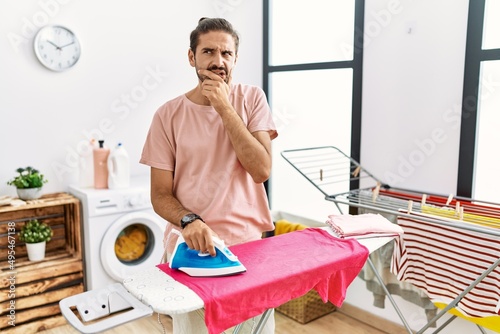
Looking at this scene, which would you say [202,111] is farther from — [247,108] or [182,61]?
[182,61]

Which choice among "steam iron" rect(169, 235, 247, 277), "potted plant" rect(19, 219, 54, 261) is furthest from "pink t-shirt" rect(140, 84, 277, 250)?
"potted plant" rect(19, 219, 54, 261)

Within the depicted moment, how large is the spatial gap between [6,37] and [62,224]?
120 cm

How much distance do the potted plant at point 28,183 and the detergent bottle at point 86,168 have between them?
0.86 feet

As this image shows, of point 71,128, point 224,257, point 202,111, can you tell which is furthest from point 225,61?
point 71,128

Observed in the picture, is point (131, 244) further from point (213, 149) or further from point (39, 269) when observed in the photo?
point (213, 149)

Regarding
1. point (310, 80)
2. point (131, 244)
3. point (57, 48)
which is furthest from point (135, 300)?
point (310, 80)

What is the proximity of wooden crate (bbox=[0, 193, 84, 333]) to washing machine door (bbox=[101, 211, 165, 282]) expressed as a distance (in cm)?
18

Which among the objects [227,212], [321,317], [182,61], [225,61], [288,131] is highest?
[182,61]

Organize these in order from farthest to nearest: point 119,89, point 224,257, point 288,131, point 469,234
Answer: point 288,131 < point 119,89 < point 469,234 < point 224,257

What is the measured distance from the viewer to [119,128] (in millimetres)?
3279

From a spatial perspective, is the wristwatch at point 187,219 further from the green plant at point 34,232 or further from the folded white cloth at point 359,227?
the green plant at point 34,232

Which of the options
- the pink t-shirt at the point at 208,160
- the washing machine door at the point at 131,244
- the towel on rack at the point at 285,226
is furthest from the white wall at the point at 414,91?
the washing machine door at the point at 131,244

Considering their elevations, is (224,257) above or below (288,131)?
below

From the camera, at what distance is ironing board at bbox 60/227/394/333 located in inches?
42.1
